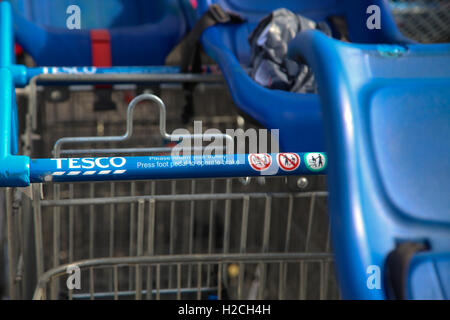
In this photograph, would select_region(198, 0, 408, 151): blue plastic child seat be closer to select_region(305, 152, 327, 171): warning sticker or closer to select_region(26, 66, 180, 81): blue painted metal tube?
select_region(26, 66, 180, 81): blue painted metal tube

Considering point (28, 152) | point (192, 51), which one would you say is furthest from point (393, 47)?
point (28, 152)

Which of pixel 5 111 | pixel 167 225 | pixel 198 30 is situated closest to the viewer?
pixel 5 111

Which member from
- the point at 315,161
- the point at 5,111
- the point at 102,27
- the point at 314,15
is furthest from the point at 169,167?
the point at 102,27

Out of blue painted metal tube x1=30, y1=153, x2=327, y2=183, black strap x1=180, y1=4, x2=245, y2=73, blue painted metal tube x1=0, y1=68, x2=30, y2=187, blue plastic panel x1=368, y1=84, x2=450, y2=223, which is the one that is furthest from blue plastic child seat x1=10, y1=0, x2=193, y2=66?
blue plastic panel x1=368, y1=84, x2=450, y2=223

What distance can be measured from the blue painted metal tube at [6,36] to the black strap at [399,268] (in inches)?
43.2

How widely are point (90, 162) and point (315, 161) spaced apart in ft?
1.21

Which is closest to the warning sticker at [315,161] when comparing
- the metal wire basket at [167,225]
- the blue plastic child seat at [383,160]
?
the blue plastic child seat at [383,160]

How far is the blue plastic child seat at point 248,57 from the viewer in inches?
46.2

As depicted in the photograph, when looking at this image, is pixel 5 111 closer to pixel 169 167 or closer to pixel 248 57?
pixel 169 167

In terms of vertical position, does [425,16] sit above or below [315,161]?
above

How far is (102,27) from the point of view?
1894mm

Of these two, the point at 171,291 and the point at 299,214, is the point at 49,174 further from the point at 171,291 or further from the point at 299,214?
the point at 299,214

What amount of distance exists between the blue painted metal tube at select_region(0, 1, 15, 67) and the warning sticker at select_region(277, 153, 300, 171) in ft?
2.81

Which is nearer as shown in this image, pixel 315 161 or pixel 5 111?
pixel 315 161
